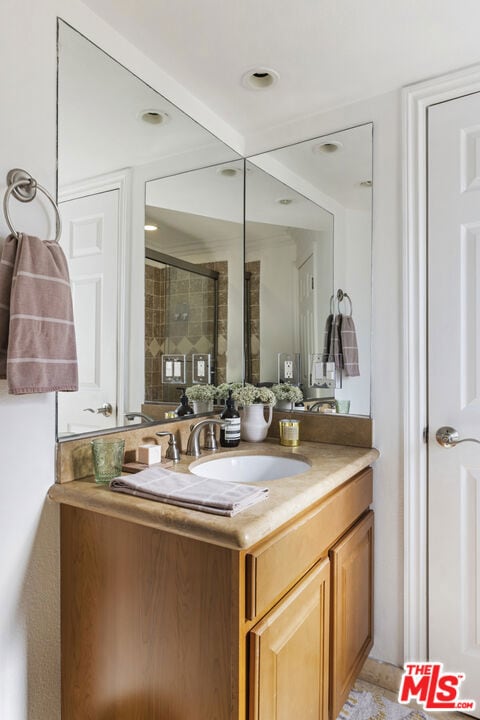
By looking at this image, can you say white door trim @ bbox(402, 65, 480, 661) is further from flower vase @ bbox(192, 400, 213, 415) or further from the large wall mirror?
flower vase @ bbox(192, 400, 213, 415)

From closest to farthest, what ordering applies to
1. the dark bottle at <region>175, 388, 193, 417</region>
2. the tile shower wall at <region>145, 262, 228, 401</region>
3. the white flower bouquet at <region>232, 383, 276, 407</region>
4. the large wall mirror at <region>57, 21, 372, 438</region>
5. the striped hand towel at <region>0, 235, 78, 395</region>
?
the striped hand towel at <region>0, 235, 78, 395</region> → the large wall mirror at <region>57, 21, 372, 438</region> → the tile shower wall at <region>145, 262, 228, 401</region> → the dark bottle at <region>175, 388, 193, 417</region> → the white flower bouquet at <region>232, 383, 276, 407</region>

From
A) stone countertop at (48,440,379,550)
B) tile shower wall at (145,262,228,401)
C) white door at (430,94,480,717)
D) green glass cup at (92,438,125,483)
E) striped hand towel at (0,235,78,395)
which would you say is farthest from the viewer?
tile shower wall at (145,262,228,401)

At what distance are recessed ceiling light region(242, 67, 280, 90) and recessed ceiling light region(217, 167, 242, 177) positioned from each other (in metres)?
0.40

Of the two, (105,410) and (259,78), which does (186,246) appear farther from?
(105,410)

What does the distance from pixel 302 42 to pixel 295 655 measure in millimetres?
1877

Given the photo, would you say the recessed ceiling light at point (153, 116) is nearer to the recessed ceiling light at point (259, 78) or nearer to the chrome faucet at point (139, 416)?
the recessed ceiling light at point (259, 78)

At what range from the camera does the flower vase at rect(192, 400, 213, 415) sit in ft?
6.41

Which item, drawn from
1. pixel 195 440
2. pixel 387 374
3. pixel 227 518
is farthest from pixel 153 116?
pixel 227 518

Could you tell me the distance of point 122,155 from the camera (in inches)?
61.4

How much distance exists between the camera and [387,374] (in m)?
1.77

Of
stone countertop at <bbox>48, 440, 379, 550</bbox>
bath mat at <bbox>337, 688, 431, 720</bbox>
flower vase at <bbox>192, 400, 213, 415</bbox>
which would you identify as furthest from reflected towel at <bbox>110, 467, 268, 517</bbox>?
bath mat at <bbox>337, 688, 431, 720</bbox>

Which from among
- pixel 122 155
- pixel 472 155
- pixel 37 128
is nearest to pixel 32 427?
pixel 37 128

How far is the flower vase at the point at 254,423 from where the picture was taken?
194 cm

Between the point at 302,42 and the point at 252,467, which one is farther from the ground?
the point at 302,42
